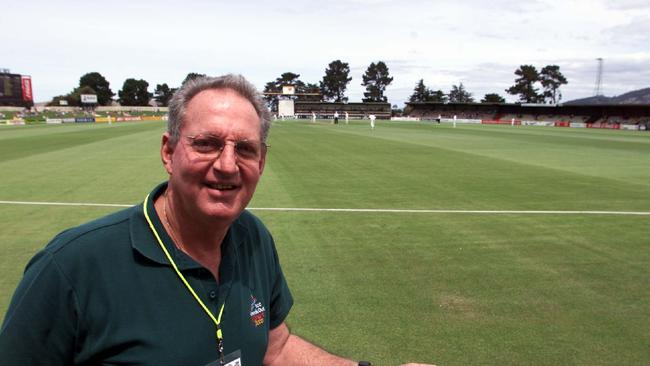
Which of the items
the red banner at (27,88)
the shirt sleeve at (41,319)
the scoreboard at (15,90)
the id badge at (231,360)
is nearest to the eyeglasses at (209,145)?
the shirt sleeve at (41,319)

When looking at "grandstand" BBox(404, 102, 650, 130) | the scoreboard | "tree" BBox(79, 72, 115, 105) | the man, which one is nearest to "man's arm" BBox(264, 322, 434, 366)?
the man

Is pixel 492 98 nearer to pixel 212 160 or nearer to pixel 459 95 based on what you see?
pixel 459 95

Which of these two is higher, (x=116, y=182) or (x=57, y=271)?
(x=57, y=271)

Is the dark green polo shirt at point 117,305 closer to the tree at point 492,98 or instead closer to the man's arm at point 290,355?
the man's arm at point 290,355

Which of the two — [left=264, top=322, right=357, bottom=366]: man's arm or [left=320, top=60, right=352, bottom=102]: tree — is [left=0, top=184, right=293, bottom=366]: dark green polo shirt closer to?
[left=264, top=322, right=357, bottom=366]: man's arm

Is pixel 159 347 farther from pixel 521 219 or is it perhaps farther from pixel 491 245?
pixel 521 219

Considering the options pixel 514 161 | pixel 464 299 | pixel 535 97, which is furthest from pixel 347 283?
pixel 535 97

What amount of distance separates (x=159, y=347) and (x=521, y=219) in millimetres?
8661

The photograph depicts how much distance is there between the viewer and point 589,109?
86250 mm

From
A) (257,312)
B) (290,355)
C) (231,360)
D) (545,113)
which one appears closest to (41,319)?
(231,360)

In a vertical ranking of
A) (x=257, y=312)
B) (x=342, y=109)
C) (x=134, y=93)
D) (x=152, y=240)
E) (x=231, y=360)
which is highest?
(x=134, y=93)

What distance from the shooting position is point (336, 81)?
160 metres

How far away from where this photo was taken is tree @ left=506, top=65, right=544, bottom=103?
130625mm

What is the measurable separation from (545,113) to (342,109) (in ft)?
151
